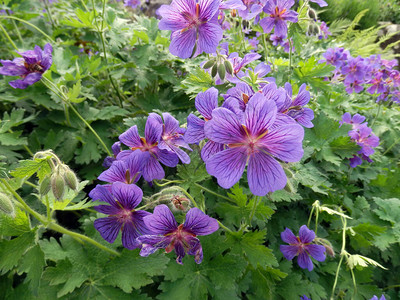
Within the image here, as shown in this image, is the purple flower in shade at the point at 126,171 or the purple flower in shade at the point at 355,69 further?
the purple flower in shade at the point at 355,69

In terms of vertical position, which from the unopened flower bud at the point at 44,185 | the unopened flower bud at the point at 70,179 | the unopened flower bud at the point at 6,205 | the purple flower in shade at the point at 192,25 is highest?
the purple flower in shade at the point at 192,25

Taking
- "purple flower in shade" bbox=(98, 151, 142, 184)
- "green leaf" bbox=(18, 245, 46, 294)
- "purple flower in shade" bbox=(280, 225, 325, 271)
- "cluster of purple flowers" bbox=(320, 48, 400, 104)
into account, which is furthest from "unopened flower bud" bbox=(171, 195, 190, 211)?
"cluster of purple flowers" bbox=(320, 48, 400, 104)

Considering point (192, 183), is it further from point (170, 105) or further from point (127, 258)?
point (170, 105)

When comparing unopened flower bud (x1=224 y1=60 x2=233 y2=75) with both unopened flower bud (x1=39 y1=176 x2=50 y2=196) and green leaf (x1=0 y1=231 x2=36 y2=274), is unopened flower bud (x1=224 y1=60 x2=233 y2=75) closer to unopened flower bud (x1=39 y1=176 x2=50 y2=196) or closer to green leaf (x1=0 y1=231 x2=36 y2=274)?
unopened flower bud (x1=39 y1=176 x2=50 y2=196)

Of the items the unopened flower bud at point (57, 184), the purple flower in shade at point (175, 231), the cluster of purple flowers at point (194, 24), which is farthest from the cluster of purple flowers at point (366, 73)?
the unopened flower bud at point (57, 184)

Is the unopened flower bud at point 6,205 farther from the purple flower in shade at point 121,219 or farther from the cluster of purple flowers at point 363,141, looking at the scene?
the cluster of purple flowers at point 363,141

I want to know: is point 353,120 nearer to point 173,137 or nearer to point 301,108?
point 301,108
